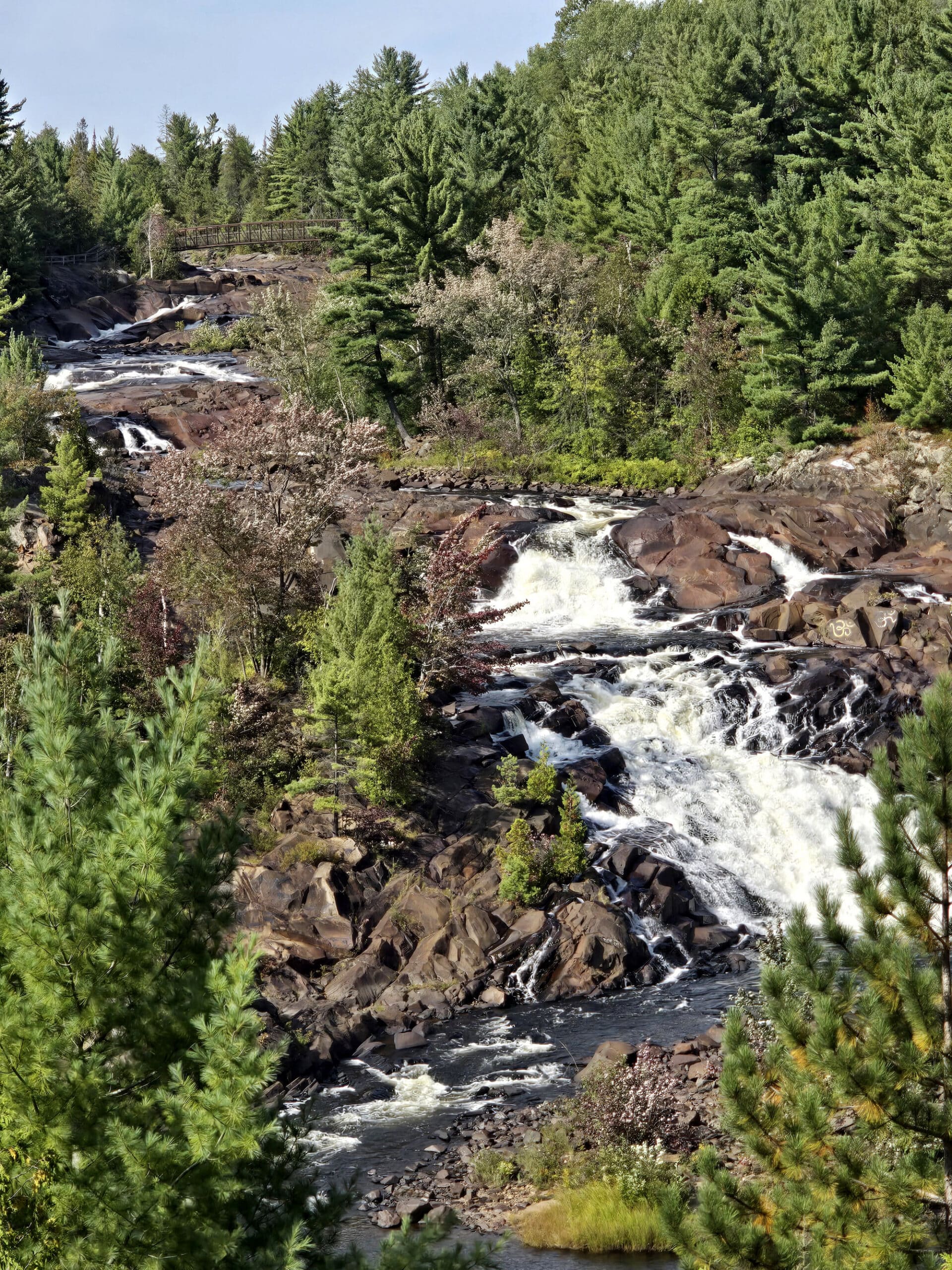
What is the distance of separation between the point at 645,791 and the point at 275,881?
306 inches

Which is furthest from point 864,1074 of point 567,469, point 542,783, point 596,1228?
point 567,469

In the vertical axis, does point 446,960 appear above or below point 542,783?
below

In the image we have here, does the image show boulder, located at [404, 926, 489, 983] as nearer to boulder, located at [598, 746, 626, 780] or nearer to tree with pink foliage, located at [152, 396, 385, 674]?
boulder, located at [598, 746, 626, 780]

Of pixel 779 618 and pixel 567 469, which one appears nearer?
pixel 779 618

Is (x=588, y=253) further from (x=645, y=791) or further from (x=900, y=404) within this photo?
(x=645, y=791)

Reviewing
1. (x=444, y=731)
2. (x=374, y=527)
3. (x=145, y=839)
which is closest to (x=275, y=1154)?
(x=145, y=839)

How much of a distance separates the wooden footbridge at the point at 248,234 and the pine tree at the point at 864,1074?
268 ft

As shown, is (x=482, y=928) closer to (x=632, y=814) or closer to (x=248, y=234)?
(x=632, y=814)

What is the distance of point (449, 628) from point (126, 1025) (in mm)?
18008

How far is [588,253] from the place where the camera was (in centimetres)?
6019

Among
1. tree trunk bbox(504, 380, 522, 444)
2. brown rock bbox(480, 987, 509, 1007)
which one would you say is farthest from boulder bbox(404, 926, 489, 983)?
tree trunk bbox(504, 380, 522, 444)

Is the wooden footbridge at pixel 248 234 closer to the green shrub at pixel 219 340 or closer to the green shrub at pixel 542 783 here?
the green shrub at pixel 219 340

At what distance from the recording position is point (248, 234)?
85.0m

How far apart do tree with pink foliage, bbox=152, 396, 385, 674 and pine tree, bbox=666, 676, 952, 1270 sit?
683 inches
